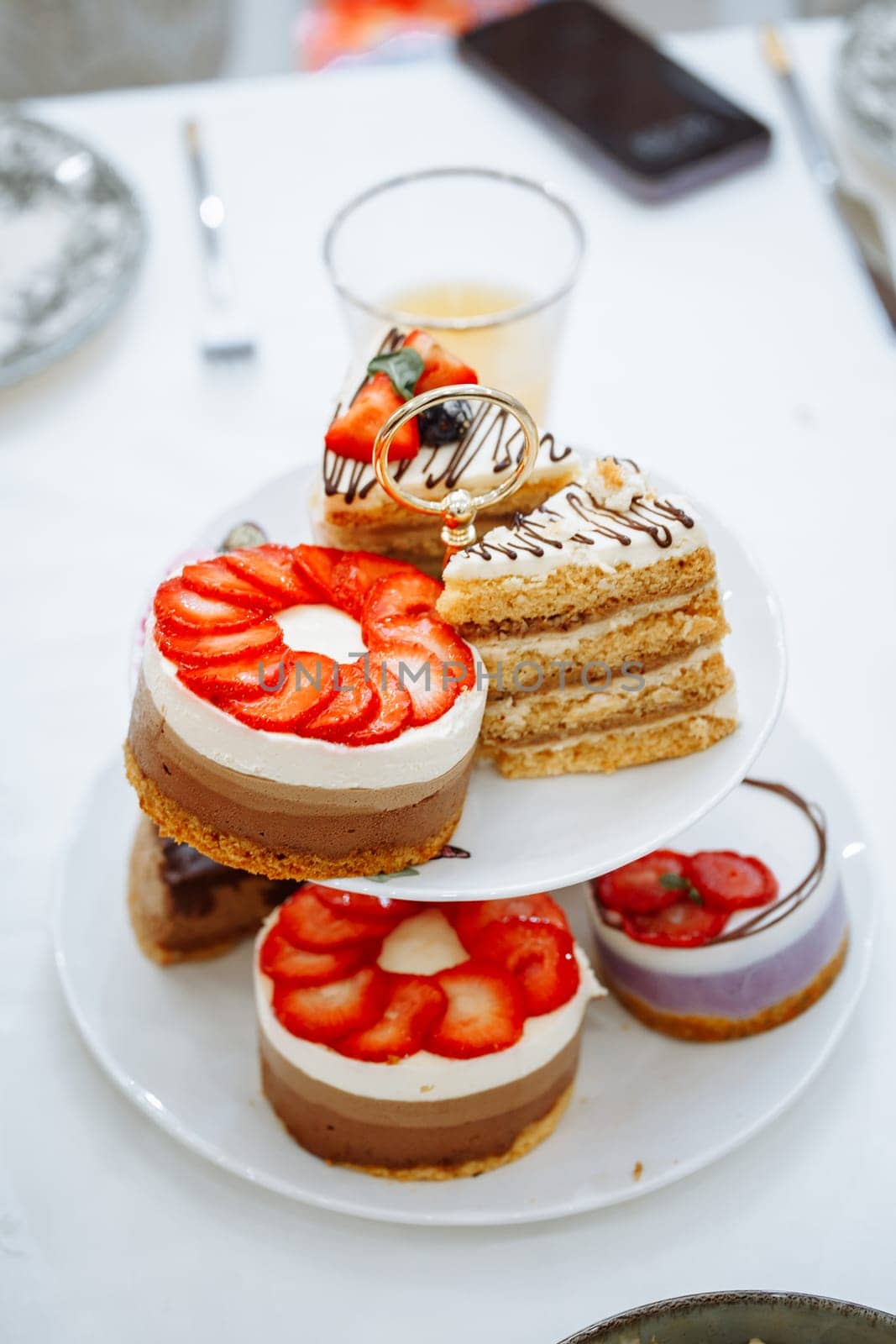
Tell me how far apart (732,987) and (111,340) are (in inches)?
69.4

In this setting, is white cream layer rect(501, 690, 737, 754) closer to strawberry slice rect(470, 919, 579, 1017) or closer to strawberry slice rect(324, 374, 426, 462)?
strawberry slice rect(470, 919, 579, 1017)

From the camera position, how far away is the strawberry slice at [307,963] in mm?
1623

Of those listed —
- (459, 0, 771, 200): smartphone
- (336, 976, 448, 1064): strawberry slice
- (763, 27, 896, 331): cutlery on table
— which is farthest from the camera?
(459, 0, 771, 200): smartphone

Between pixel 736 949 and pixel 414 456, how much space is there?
2.37ft

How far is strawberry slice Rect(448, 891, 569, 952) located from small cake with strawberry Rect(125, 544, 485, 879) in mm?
245

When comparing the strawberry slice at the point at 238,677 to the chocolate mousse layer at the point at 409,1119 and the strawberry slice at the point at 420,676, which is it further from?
the chocolate mousse layer at the point at 409,1119

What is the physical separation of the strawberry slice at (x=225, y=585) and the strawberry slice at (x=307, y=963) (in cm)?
45

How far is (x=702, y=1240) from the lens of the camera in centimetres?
159

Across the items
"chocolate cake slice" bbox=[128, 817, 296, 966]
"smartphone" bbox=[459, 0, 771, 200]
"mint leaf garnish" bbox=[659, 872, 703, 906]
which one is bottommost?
"chocolate cake slice" bbox=[128, 817, 296, 966]

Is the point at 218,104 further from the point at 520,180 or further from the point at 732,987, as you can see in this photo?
the point at 732,987

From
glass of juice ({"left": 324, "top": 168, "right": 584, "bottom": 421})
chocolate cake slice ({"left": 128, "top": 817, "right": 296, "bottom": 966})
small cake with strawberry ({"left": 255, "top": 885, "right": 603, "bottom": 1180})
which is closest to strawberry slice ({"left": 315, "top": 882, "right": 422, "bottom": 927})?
small cake with strawberry ({"left": 255, "top": 885, "right": 603, "bottom": 1180})

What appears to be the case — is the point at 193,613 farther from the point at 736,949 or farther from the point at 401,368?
the point at 736,949

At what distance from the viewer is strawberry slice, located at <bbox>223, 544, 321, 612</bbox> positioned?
1461 mm

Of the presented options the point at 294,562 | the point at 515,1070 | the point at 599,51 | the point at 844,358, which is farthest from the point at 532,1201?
the point at 599,51
